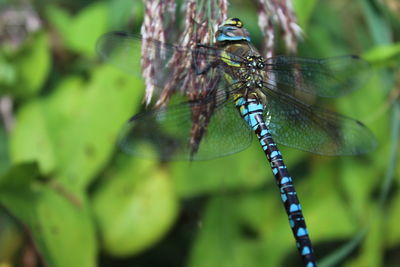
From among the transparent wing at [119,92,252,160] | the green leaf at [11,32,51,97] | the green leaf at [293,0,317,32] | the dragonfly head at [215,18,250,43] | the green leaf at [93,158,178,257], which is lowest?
the green leaf at [93,158,178,257]

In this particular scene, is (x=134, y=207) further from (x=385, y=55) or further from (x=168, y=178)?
(x=385, y=55)

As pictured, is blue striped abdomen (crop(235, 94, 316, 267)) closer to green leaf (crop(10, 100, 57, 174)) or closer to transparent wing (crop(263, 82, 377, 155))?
transparent wing (crop(263, 82, 377, 155))

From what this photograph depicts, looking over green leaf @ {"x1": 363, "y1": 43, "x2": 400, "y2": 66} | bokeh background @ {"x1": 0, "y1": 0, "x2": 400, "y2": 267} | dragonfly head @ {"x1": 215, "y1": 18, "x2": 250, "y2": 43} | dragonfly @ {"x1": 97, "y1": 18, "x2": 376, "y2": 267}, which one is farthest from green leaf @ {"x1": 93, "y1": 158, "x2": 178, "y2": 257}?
green leaf @ {"x1": 363, "y1": 43, "x2": 400, "y2": 66}

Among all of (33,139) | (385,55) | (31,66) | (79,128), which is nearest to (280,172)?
(385,55)

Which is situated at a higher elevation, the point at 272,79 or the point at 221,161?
the point at 272,79

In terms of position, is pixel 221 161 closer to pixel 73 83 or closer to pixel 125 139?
pixel 125 139

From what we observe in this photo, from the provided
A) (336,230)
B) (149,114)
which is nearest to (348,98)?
(336,230)

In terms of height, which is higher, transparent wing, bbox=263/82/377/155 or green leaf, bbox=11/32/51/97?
green leaf, bbox=11/32/51/97
